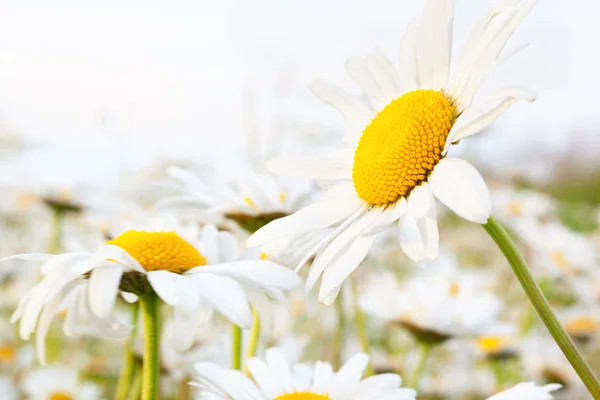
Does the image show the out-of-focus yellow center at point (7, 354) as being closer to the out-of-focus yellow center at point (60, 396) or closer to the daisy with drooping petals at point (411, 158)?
the out-of-focus yellow center at point (60, 396)

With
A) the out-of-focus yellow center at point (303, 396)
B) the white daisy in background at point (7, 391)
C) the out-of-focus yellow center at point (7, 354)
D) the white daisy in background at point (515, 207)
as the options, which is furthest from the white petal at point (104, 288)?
the white daisy in background at point (515, 207)

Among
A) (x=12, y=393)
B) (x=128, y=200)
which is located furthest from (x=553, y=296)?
(x=12, y=393)

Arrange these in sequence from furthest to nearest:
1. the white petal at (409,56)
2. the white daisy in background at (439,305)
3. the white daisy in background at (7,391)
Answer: the white daisy in background at (7,391) < the white daisy in background at (439,305) < the white petal at (409,56)

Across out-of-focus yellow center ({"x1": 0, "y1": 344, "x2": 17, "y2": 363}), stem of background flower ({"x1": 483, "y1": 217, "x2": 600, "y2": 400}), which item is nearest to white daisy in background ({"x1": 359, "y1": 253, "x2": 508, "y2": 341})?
stem of background flower ({"x1": 483, "y1": 217, "x2": 600, "y2": 400})

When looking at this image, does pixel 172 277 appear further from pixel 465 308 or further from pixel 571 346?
pixel 465 308

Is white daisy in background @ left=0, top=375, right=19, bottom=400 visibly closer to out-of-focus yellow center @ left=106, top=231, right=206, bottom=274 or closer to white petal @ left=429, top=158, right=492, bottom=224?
out-of-focus yellow center @ left=106, top=231, right=206, bottom=274
